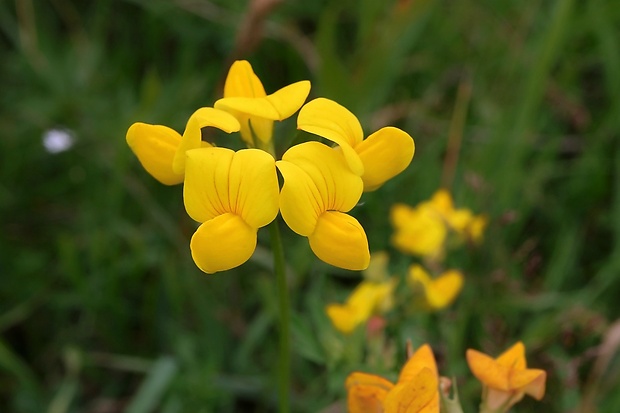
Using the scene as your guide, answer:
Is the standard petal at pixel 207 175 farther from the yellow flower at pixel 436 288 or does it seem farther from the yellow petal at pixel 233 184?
the yellow flower at pixel 436 288

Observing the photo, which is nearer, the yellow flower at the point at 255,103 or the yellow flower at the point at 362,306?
the yellow flower at the point at 255,103

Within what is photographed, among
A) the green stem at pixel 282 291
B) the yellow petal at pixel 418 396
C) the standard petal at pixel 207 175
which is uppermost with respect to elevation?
the standard petal at pixel 207 175

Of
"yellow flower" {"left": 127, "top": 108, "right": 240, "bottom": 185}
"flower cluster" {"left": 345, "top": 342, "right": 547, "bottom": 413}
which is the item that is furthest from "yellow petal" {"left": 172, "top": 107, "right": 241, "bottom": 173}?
"flower cluster" {"left": 345, "top": 342, "right": 547, "bottom": 413}

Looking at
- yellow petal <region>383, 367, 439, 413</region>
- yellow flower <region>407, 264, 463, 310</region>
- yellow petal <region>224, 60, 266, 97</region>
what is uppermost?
yellow flower <region>407, 264, 463, 310</region>

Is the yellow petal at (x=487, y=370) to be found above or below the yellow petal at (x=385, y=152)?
below

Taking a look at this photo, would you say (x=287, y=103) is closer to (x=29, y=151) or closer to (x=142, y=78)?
(x=29, y=151)

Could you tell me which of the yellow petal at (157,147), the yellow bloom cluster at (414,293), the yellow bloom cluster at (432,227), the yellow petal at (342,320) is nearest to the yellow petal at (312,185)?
the yellow petal at (157,147)

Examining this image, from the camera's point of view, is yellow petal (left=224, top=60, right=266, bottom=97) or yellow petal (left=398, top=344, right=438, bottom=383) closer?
yellow petal (left=398, top=344, right=438, bottom=383)

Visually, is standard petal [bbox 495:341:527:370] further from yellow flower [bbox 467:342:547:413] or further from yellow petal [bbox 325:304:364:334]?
yellow petal [bbox 325:304:364:334]
